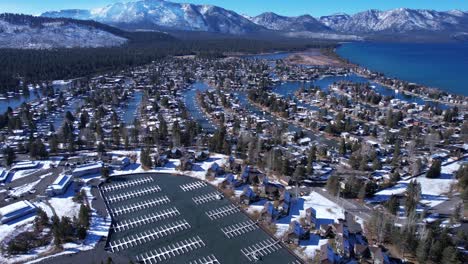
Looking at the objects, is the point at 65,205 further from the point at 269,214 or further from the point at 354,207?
the point at 354,207

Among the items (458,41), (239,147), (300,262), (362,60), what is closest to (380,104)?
(239,147)

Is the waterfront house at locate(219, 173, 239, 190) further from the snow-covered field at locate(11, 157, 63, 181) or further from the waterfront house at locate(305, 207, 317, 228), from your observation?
the snow-covered field at locate(11, 157, 63, 181)

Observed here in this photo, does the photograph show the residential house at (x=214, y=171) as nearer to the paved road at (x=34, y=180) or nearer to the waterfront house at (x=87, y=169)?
the waterfront house at (x=87, y=169)

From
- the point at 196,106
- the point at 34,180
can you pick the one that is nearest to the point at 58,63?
the point at 196,106

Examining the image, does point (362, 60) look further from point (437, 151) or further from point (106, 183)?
point (106, 183)

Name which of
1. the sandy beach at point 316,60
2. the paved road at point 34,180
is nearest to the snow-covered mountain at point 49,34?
the sandy beach at point 316,60

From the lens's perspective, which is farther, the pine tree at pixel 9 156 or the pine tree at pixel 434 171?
the pine tree at pixel 9 156
